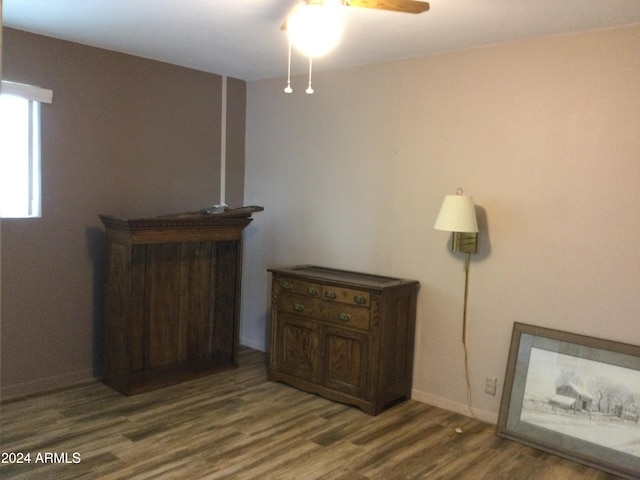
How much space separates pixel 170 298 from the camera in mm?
4180

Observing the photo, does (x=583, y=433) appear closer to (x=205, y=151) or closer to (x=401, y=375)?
(x=401, y=375)

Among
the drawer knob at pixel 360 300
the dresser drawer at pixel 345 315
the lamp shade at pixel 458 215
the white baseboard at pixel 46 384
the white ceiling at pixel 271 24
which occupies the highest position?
the white ceiling at pixel 271 24

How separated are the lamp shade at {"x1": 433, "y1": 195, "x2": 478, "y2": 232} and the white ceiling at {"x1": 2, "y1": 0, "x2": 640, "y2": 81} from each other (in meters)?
0.98

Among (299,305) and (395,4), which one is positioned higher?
(395,4)

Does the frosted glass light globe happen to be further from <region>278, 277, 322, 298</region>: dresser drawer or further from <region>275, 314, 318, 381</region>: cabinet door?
<region>275, 314, 318, 381</region>: cabinet door

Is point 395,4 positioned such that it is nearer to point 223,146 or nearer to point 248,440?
point 248,440

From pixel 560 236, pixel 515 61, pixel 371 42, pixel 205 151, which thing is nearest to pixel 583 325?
pixel 560 236

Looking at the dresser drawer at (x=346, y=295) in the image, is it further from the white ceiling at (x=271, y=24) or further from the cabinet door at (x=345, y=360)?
the white ceiling at (x=271, y=24)

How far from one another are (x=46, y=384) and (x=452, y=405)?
2.79 m

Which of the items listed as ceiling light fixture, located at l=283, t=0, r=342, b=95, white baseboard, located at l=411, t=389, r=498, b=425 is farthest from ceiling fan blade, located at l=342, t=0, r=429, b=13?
white baseboard, located at l=411, t=389, r=498, b=425

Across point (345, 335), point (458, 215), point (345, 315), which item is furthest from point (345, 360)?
point (458, 215)

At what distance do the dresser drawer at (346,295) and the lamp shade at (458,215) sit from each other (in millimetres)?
661

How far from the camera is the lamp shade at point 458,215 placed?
328 cm

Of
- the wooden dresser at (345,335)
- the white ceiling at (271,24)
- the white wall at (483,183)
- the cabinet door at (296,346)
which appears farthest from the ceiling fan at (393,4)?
the cabinet door at (296,346)
